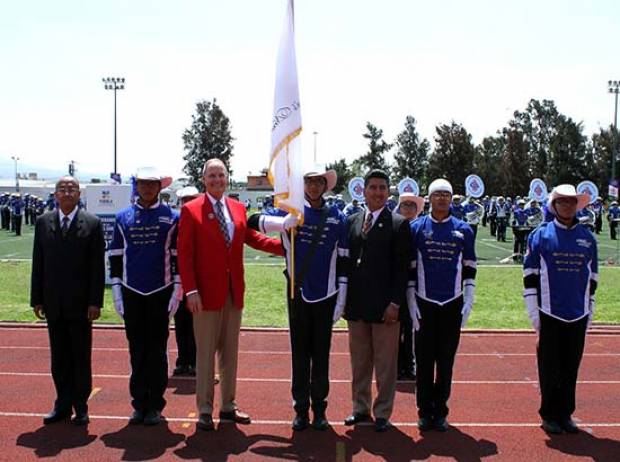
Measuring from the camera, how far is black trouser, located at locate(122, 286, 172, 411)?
5688 millimetres

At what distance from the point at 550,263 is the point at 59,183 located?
413 centimetres

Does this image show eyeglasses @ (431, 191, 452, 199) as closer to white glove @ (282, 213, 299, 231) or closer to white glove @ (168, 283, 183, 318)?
white glove @ (282, 213, 299, 231)

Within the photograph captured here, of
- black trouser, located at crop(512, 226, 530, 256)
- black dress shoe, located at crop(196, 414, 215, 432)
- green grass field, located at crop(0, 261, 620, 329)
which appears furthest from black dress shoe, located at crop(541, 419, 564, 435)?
black trouser, located at crop(512, 226, 530, 256)

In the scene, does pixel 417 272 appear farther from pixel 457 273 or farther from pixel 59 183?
pixel 59 183

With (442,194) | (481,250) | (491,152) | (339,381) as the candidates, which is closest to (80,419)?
(339,381)

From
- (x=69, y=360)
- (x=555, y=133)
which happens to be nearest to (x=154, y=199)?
(x=69, y=360)

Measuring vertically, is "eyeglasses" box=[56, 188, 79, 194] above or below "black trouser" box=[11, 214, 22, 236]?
above

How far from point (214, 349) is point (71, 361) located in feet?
4.19

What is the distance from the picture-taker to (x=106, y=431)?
18.2ft

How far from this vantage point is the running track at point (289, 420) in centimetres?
511

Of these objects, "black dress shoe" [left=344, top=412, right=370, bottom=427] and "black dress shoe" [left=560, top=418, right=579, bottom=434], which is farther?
"black dress shoe" [left=344, top=412, right=370, bottom=427]

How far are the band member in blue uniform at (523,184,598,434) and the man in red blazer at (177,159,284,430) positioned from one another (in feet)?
8.01

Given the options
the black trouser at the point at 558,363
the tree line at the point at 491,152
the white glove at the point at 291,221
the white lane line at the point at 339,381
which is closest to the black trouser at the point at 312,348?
the white glove at the point at 291,221

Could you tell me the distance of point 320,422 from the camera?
221 inches
